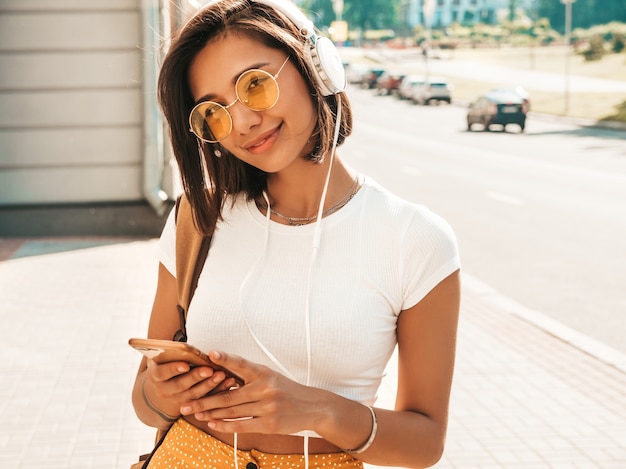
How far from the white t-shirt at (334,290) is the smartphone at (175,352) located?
31 centimetres

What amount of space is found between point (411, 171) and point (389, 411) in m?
18.9

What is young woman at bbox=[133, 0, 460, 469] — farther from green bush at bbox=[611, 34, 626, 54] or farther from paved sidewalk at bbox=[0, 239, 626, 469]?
green bush at bbox=[611, 34, 626, 54]

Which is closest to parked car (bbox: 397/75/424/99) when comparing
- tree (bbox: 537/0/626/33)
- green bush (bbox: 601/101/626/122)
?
green bush (bbox: 601/101/626/122)

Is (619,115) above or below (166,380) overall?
below

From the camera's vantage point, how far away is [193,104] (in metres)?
2.22

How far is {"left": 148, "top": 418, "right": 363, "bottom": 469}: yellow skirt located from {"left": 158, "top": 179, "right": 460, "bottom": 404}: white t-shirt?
0.15 meters

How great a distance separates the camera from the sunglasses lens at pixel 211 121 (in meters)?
2.05

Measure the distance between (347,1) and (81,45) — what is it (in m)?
140

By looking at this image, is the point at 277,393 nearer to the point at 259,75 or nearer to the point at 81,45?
the point at 259,75

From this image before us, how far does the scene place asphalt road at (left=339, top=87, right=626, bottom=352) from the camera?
9.05m

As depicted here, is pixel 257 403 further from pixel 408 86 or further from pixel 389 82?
pixel 389 82

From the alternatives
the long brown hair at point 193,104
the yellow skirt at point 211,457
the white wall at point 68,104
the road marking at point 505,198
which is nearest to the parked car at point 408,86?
the road marking at point 505,198

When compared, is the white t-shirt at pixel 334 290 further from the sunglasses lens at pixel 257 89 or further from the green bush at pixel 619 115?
the green bush at pixel 619 115

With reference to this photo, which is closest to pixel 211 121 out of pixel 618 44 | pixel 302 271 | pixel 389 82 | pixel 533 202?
pixel 302 271
